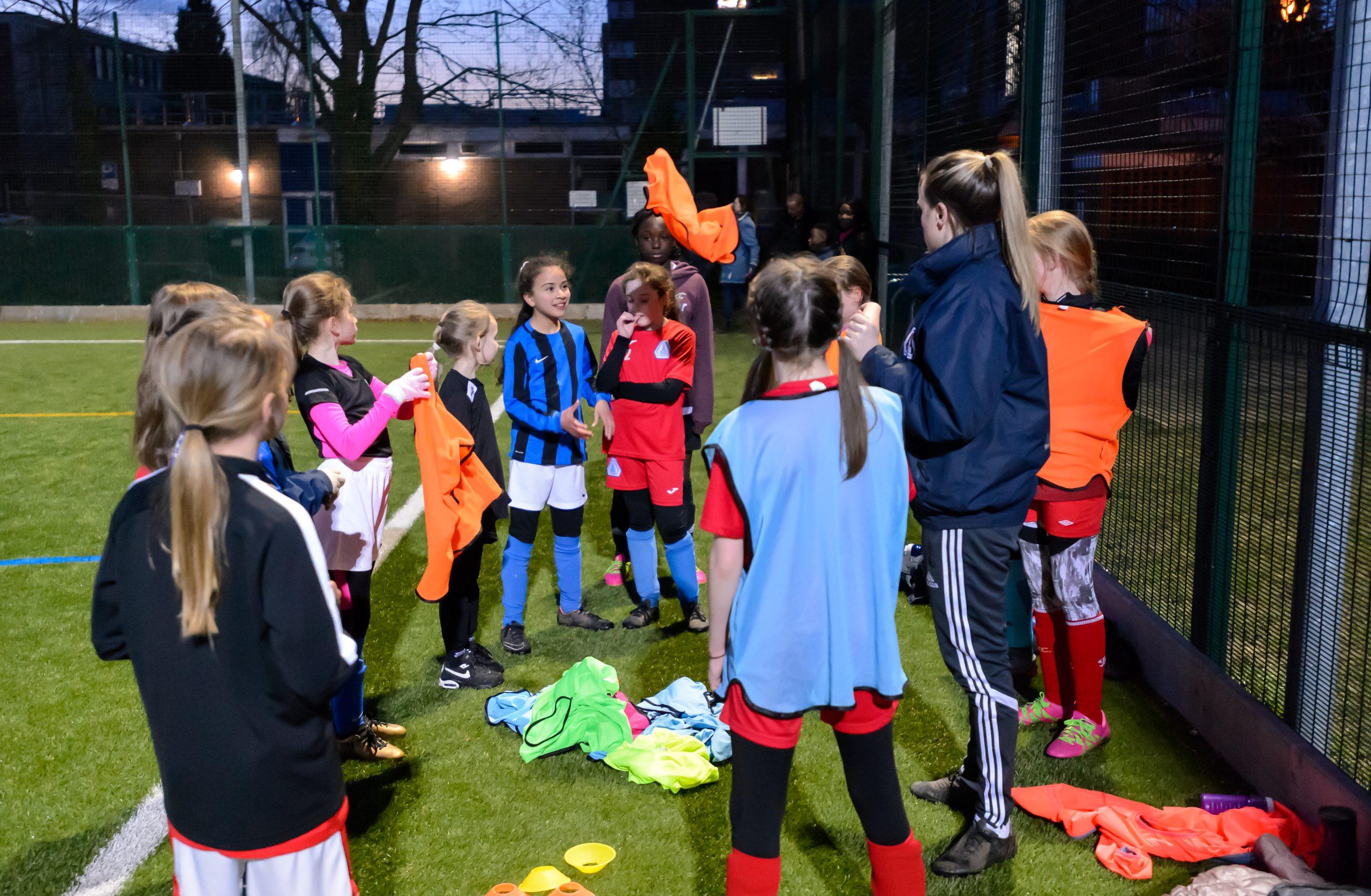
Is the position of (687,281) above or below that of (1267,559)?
above

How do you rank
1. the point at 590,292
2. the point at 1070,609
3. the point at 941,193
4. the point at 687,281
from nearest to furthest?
the point at 941,193 → the point at 1070,609 → the point at 687,281 → the point at 590,292

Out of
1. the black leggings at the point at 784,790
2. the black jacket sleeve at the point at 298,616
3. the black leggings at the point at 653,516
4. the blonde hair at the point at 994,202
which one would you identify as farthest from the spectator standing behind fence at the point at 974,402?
the black leggings at the point at 653,516

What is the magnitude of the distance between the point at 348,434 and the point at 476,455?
0.76 meters

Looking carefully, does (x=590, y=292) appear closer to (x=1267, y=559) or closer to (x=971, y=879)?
(x=1267, y=559)

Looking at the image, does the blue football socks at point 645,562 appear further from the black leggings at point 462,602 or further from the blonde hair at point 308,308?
the blonde hair at point 308,308

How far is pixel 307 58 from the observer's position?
1833 centimetres

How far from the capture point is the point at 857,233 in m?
11.4

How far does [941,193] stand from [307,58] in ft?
59.0

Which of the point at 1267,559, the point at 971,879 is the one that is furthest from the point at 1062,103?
the point at 971,879

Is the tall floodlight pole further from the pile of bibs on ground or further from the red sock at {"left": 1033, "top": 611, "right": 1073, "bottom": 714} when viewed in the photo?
the red sock at {"left": 1033, "top": 611, "right": 1073, "bottom": 714}

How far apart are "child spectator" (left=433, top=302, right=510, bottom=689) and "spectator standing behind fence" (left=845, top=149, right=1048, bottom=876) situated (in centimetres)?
180

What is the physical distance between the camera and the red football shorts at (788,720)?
7.87ft

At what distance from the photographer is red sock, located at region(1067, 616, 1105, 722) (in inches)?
145

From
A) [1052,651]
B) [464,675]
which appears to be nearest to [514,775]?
[464,675]
